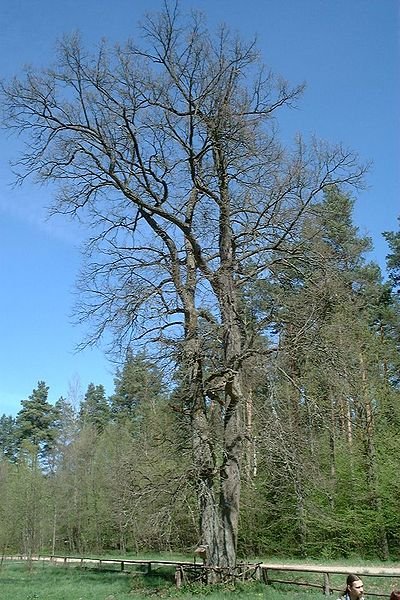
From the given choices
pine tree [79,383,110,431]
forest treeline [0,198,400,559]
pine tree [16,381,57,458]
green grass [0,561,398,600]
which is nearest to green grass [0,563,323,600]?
green grass [0,561,398,600]

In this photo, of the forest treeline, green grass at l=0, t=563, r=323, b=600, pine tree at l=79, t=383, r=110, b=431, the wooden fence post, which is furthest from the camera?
pine tree at l=79, t=383, r=110, b=431

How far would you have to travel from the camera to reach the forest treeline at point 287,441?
1498 centimetres

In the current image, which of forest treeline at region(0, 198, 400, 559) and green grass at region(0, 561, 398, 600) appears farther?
forest treeline at region(0, 198, 400, 559)

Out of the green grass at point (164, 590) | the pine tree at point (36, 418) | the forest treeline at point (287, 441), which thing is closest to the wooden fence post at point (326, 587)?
the green grass at point (164, 590)

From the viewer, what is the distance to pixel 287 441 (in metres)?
14.9

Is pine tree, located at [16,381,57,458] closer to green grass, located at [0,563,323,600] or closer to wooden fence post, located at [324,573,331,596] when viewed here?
green grass, located at [0,563,323,600]

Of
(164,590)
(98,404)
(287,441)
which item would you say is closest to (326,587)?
(287,441)

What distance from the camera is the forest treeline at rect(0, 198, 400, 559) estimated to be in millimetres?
14984

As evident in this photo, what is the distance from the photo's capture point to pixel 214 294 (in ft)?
51.4

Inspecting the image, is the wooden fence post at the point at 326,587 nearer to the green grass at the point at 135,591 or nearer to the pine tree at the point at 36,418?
the green grass at the point at 135,591

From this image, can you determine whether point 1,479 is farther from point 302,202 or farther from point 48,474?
point 302,202

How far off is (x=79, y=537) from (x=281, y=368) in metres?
36.0

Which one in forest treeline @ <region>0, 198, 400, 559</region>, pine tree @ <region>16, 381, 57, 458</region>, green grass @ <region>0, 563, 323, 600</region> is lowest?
green grass @ <region>0, 563, 323, 600</region>

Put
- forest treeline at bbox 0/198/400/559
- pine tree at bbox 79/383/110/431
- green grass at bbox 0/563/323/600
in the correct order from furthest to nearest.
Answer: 1. pine tree at bbox 79/383/110/431
2. forest treeline at bbox 0/198/400/559
3. green grass at bbox 0/563/323/600
